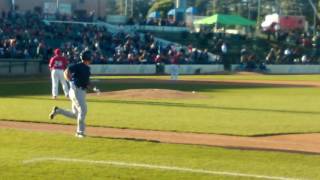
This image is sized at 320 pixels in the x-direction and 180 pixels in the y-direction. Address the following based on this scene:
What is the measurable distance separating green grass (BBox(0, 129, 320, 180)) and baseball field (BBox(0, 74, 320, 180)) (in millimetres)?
15

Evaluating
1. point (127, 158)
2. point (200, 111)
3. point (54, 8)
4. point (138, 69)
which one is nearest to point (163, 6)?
point (54, 8)

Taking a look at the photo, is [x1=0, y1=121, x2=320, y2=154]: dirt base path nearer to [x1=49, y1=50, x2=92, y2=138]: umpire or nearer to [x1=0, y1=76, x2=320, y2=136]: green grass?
[x1=0, y1=76, x2=320, y2=136]: green grass

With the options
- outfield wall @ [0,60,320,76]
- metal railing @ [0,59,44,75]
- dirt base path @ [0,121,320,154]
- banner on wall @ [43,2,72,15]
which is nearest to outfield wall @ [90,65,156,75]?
outfield wall @ [0,60,320,76]

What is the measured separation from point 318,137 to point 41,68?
3071cm

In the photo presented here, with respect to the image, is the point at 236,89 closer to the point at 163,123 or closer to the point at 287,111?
the point at 287,111

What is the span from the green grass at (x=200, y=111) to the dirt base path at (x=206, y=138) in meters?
0.79

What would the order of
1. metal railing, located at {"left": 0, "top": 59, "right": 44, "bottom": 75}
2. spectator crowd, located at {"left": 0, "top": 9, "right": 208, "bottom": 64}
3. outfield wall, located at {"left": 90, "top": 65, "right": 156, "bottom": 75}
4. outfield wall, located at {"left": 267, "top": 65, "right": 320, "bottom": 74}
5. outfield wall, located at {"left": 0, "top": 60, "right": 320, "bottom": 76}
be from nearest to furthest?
metal railing, located at {"left": 0, "top": 59, "right": 44, "bottom": 75}
outfield wall, located at {"left": 0, "top": 60, "right": 320, "bottom": 76}
spectator crowd, located at {"left": 0, "top": 9, "right": 208, "bottom": 64}
outfield wall, located at {"left": 90, "top": 65, "right": 156, "bottom": 75}
outfield wall, located at {"left": 267, "top": 65, "right": 320, "bottom": 74}

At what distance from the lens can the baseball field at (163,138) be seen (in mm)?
11461

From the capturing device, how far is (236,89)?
35375mm

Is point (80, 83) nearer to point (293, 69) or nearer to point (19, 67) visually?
point (19, 67)

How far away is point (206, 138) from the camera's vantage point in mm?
16125

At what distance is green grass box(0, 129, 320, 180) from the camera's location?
11062 mm

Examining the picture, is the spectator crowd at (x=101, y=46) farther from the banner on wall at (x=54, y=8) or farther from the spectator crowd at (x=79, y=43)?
the banner on wall at (x=54, y=8)

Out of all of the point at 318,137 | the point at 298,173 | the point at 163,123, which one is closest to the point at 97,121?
the point at 163,123
